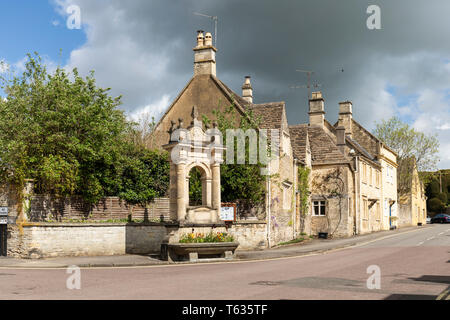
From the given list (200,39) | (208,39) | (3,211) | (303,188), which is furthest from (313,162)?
(3,211)

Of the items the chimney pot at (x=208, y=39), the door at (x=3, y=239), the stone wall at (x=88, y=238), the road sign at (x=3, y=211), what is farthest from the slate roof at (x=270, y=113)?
the door at (x=3, y=239)

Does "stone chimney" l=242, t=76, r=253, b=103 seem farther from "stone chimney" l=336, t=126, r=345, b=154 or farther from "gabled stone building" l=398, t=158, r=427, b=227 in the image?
"gabled stone building" l=398, t=158, r=427, b=227

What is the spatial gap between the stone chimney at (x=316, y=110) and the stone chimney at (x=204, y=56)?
582 inches

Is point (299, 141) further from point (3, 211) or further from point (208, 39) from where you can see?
point (3, 211)

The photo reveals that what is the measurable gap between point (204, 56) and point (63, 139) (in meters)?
12.9

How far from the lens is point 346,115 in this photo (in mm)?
46844

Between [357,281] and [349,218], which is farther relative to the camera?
[349,218]

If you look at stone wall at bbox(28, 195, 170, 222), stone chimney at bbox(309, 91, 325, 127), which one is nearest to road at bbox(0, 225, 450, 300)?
stone wall at bbox(28, 195, 170, 222)

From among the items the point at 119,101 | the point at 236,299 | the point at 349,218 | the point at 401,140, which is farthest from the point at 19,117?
the point at 401,140

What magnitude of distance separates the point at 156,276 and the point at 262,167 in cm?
1335

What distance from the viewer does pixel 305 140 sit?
111 feet

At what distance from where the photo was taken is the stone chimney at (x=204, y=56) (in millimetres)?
30500

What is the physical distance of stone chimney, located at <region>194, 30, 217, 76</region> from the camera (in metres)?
30.5

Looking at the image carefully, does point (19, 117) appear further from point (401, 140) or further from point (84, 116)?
point (401, 140)
